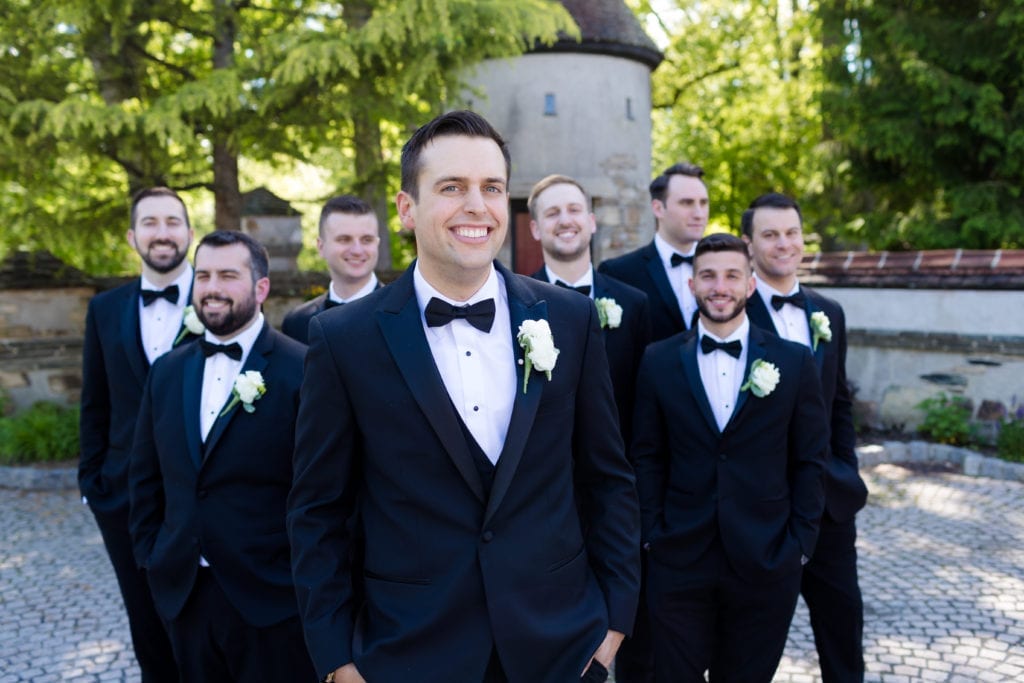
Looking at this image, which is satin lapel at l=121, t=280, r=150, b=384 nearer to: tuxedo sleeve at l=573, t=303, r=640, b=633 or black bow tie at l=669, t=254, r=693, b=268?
tuxedo sleeve at l=573, t=303, r=640, b=633

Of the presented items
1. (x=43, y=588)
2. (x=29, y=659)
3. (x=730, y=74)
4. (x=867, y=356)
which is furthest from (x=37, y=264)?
(x=730, y=74)

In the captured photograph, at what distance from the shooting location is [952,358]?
9.62 metres

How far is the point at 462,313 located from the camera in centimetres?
240

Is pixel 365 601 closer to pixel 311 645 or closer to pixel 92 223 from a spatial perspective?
pixel 311 645

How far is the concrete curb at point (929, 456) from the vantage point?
8.59 meters

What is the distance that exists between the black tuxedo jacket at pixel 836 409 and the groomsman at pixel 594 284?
1.96ft

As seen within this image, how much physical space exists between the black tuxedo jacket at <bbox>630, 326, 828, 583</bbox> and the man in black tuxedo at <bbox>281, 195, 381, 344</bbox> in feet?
6.45

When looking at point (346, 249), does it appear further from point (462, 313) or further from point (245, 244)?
point (462, 313)

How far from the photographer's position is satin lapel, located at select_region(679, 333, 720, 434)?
3658 millimetres

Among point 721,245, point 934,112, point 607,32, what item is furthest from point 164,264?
point 607,32

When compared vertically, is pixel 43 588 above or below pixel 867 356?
below

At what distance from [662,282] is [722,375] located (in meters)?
1.08

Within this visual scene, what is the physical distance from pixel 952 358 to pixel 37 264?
11.0 meters

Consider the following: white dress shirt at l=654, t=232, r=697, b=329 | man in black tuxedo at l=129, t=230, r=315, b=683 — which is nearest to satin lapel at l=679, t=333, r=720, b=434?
white dress shirt at l=654, t=232, r=697, b=329
